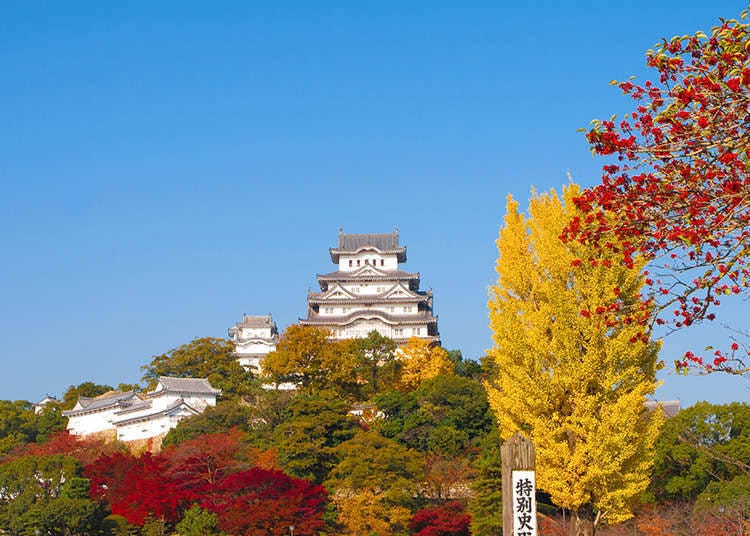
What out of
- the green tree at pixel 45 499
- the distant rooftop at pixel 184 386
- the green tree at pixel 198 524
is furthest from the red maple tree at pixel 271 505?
the distant rooftop at pixel 184 386

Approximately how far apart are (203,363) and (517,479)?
141ft

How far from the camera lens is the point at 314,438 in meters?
29.1

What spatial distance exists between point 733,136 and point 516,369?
10973 mm

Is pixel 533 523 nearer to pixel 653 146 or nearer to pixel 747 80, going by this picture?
pixel 653 146

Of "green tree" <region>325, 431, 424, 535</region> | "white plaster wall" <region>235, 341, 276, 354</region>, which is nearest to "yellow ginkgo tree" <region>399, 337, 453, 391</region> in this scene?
"green tree" <region>325, 431, 424, 535</region>

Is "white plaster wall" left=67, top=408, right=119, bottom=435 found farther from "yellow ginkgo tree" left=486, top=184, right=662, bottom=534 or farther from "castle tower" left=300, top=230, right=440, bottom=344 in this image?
"yellow ginkgo tree" left=486, top=184, right=662, bottom=534

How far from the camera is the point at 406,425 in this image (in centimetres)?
3209

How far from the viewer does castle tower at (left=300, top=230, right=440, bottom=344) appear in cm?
5281

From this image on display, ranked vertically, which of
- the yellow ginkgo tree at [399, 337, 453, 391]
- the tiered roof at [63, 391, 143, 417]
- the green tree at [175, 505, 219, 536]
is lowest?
the green tree at [175, 505, 219, 536]

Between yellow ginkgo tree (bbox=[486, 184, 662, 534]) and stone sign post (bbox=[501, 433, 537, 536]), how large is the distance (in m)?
9.23

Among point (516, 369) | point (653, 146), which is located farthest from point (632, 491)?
point (653, 146)

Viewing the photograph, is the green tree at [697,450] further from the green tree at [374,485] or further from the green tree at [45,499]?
the green tree at [45,499]

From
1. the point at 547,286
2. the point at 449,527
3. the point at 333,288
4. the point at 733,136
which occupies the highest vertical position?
the point at 333,288

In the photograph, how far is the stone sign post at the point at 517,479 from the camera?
6.85m
